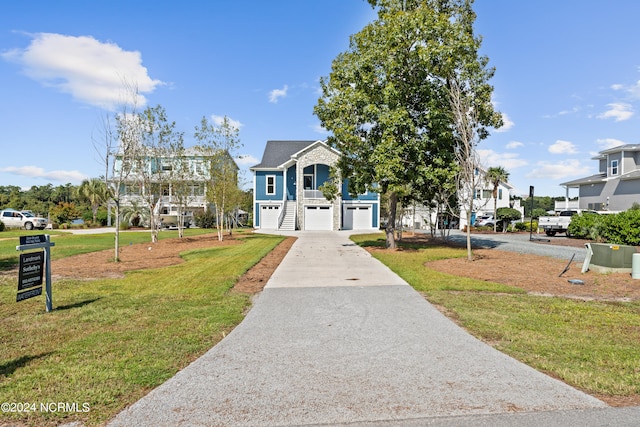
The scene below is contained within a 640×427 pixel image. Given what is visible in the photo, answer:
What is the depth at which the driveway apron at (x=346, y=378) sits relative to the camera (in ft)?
10.6

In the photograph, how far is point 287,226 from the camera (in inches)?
1340

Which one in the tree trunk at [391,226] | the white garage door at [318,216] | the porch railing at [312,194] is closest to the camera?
the tree trunk at [391,226]

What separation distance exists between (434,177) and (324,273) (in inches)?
274

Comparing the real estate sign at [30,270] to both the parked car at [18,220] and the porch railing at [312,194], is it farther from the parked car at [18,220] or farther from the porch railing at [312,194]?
the parked car at [18,220]

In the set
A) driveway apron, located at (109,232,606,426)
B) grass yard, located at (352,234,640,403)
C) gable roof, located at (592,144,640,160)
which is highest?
gable roof, located at (592,144,640,160)

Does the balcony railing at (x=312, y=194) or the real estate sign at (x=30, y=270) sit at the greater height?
the balcony railing at (x=312, y=194)

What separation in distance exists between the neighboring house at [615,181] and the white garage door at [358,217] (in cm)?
2089

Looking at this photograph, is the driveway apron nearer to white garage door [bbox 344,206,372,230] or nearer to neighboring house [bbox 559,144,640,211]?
white garage door [bbox 344,206,372,230]

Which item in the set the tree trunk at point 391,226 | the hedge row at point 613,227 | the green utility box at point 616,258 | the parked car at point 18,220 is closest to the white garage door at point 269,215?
the tree trunk at point 391,226

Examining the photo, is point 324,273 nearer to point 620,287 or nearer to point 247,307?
point 247,307

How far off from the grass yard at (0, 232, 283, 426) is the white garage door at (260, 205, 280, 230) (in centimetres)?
2637

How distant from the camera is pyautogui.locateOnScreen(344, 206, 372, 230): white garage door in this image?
3622cm

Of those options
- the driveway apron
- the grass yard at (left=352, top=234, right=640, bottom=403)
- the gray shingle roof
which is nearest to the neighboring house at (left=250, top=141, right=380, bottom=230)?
the gray shingle roof

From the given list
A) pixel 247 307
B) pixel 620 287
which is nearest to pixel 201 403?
pixel 247 307
